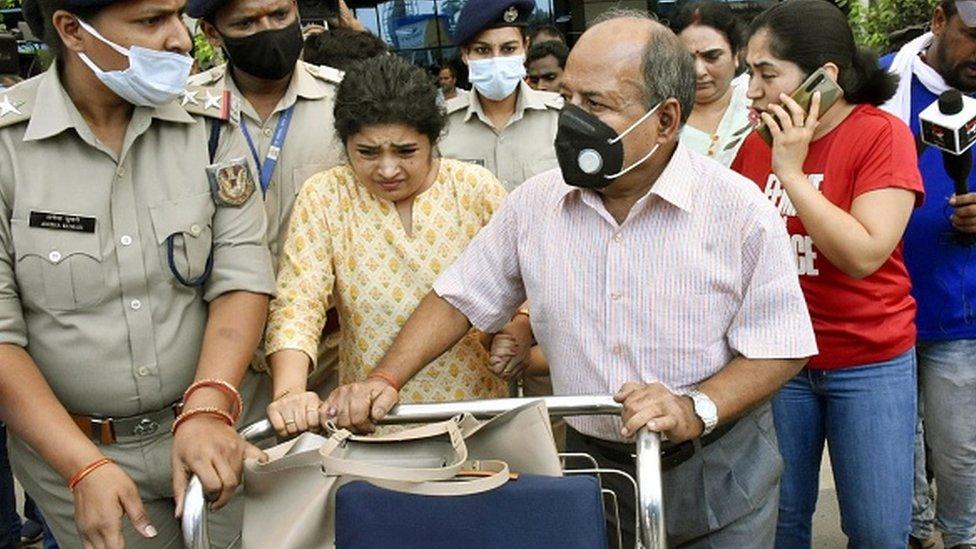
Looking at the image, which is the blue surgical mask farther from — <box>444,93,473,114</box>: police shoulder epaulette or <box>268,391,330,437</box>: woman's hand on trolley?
<box>268,391,330,437</box>: woman's hand on trolley

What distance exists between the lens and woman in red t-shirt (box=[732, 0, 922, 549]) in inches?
117

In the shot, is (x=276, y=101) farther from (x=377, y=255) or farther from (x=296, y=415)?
(x=296, y=415)

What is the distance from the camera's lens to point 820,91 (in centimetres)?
306

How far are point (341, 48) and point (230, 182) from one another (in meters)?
1.72

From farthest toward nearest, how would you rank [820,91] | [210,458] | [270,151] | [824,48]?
[270,151], [824,48], [820,91], [210,458]

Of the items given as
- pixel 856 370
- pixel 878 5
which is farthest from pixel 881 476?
pixel 878 5

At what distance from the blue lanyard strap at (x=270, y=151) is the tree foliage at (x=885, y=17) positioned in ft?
16.6

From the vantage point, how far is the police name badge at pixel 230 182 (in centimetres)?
264

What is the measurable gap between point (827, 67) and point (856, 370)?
0.82m

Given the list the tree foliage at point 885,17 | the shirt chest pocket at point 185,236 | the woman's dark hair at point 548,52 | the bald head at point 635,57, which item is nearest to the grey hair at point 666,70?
the bald head at point 635,57

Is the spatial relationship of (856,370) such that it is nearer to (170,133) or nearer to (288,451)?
(288,451)

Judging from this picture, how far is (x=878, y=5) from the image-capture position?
8773mm

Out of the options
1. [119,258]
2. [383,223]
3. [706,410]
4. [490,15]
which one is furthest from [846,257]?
[490,15]

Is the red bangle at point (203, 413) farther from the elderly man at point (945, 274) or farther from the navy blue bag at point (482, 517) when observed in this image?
the elderly man at point (945, 274)
